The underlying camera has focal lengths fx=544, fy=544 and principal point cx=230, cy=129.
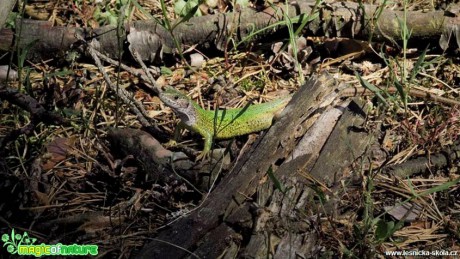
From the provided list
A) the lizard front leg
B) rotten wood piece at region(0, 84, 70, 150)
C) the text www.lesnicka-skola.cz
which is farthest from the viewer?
the lizard front leg

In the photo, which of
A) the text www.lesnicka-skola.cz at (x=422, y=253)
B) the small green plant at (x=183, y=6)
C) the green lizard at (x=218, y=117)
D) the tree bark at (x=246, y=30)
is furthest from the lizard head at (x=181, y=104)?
the text www.lesnicka-skola.cz at (x=422, y=253)

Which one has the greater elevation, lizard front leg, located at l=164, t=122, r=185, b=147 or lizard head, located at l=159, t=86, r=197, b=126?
lizard head, located at l=159, t=86, r=197, b=126

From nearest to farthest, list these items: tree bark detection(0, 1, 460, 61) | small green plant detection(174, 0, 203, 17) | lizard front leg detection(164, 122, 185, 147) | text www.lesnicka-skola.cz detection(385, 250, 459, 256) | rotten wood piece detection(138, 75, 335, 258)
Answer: rotten wood piece detection(138, 75, 335, 258)
text www.lesnicka-skola.cz detection(385, 250, 459, 256)
lizard front leg detection(164, 122, 185, 147)
tree bark detection(0, 1, 460, 61)
small green plant detection(174, 0, 203, 17)

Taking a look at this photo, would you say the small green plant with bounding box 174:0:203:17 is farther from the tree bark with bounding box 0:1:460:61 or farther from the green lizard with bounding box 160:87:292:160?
the green lizard with bounding box 160:87:292:160

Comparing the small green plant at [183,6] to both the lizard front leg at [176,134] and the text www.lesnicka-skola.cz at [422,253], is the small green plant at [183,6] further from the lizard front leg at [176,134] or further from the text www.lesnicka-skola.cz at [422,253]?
the text www.lesnicka-skola.cz at [422,253]

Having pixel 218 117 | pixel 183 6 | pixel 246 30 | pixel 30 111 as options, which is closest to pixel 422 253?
pixel 218 117

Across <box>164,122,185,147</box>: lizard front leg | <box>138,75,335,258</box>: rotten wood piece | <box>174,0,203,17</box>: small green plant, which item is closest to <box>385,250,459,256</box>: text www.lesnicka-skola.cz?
<box>138,75,335,258</box>: rotten wood piece

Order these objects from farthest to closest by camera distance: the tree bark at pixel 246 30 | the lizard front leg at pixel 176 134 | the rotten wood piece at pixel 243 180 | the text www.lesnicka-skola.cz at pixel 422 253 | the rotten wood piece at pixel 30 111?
the tree bark at pixel 246 30, the lizard front leg at pixel 176 134, the rotten wood piece at pixel 30 111, the text www.lesnicka-skola.cz at pixel 422 253, the rotten wood piece at pixel 243 180
